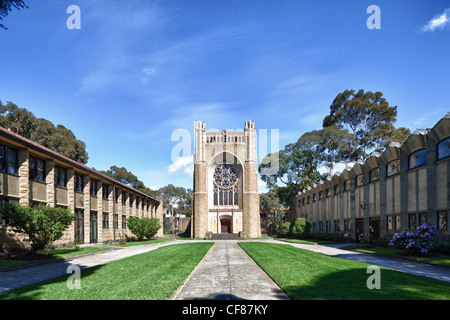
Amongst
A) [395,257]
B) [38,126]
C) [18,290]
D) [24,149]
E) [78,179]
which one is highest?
[38,126]

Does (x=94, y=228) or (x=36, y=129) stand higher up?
(x=36, y=129)

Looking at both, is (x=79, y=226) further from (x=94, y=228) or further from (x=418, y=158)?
(x=418, y=158)

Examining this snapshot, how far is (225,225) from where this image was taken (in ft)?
195

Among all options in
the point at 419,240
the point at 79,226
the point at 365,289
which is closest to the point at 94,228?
the point at 79,226

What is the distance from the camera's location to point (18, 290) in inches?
356

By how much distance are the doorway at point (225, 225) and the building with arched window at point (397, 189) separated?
23.3 m

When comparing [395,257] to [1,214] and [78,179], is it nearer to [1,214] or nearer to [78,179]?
[1,214]

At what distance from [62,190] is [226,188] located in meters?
36.6

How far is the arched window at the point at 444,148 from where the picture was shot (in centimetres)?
1857

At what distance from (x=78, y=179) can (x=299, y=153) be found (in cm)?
4038
